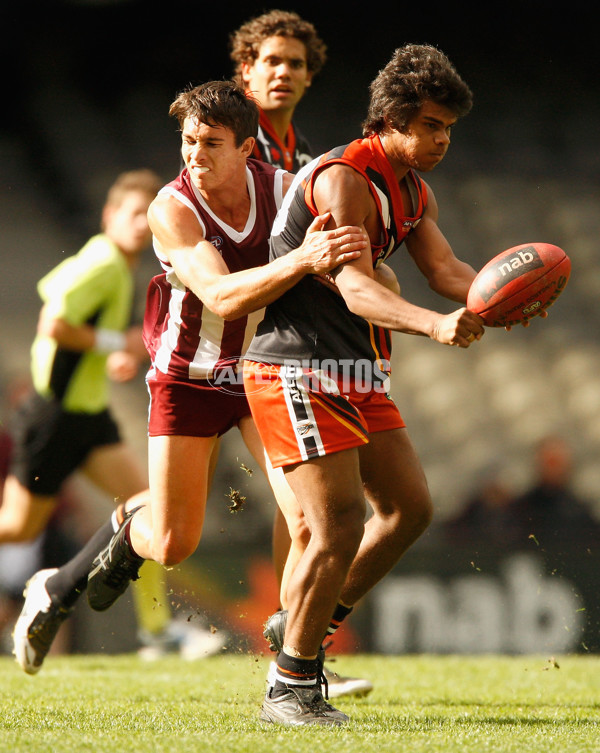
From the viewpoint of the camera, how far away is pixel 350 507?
127 inches

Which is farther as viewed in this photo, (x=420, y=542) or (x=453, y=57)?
(x=453, y=57)

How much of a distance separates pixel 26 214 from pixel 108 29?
2.08 meters

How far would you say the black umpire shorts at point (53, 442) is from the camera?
5891 mm

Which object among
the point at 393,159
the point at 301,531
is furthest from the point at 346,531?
the point at 393,159

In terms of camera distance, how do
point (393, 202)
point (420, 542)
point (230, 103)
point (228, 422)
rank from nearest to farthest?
1. point (393, 202)
2. point (230, 103)
3. point (228, 422)
4. point (420, 542)

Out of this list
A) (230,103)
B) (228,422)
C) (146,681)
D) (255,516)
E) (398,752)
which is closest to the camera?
(398,752)

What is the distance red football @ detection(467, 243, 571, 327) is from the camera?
315 cm

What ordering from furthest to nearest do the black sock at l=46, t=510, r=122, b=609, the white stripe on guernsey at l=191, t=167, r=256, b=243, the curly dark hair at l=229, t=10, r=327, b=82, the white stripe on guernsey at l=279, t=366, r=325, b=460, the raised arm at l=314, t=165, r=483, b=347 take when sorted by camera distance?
the curly dark hair at l=229, t=10, r=327, b=82, the black sock at l=46, t=510, r=122, b=609, the white stripe on guernsey at l=191, t=167, r=256, b=243, the white stripe on guernsey at l=279, t=366, r=325, b=460, the raised arm at l=314, t=165, r=483, b=347

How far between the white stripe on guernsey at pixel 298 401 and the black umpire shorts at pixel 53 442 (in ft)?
9.32

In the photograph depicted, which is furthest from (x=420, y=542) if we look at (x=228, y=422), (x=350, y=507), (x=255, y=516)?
(x=350, y=507)

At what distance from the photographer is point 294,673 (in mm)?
3305

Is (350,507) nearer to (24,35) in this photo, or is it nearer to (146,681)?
(146,681)

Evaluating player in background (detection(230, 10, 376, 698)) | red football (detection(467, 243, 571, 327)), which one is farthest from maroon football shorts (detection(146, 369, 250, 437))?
player in background (detection(230, 10, 376, 698))

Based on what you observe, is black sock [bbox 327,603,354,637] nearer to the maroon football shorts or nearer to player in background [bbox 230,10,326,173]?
the maroon football shorts
